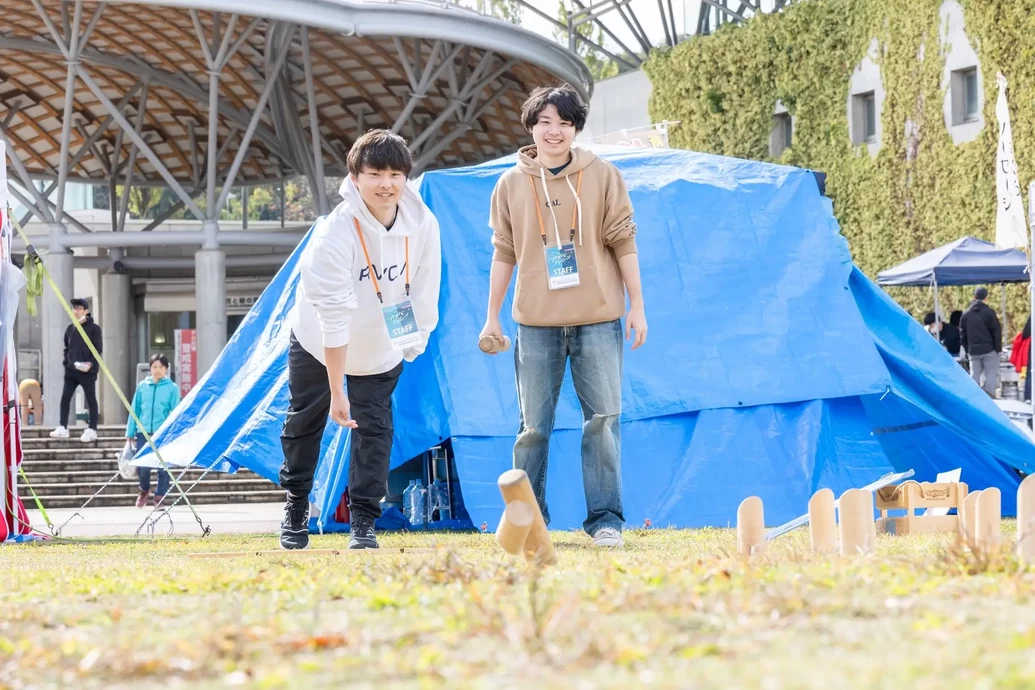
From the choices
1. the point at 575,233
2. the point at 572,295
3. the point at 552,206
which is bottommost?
the point at 572,295

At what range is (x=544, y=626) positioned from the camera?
2.27 metres

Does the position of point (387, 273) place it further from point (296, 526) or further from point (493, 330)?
point (296, 526)

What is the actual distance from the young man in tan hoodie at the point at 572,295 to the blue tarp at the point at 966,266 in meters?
11.1

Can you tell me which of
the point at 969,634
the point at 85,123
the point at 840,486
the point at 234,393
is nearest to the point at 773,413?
the point at 840,486

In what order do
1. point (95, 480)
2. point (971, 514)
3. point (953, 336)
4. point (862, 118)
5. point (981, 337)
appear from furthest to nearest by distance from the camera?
point (862, 118) → point (953, 336) → point (95, 480) → point (981, 337) → point (971, 514)

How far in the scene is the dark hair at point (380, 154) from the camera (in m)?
4.97

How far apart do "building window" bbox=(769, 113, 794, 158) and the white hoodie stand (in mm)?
22219

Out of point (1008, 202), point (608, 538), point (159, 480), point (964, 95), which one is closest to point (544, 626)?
point (608, 538)

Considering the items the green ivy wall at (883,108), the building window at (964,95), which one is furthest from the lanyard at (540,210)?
the building window at (964,95)

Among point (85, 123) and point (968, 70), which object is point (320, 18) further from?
point (85, 123)

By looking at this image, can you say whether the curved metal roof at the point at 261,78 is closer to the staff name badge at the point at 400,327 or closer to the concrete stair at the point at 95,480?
the concrete stair at the point at 95,480

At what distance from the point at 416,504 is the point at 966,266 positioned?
978 cm

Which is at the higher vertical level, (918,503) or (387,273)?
(387,273)

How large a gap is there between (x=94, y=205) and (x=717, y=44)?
53.3ft
